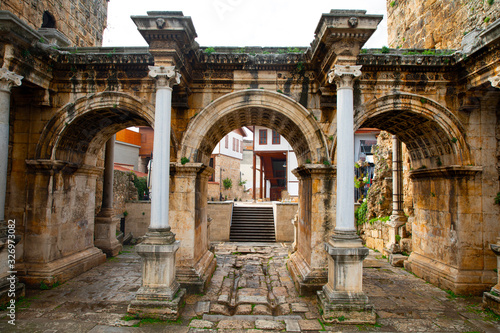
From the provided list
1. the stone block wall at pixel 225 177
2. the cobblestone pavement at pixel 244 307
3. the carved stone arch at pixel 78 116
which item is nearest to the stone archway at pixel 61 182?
the carved stone arch at pixel 78 116

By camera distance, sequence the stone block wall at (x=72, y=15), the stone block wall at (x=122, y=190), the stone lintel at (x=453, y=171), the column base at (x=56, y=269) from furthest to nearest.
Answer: the stone block wall at (x=122, y=190), the stone block wall at (x=72, y=15), the column base at (x=56, y=269), the stone lintel at (x=453, y=171)

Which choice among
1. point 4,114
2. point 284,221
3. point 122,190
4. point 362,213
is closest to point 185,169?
point 4,114

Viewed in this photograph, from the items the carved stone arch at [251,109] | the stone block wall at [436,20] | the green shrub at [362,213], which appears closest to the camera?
the carved stone arch at [251,109]

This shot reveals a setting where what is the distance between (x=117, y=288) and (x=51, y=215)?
2429mm

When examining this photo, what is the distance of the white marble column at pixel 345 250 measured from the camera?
531 cm

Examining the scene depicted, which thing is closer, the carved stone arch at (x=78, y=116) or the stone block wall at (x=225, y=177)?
the carved stone arch at (x=78, y=116)

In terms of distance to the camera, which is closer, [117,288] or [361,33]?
[361,33]

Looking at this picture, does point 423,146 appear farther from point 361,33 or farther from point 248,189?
point 248,189

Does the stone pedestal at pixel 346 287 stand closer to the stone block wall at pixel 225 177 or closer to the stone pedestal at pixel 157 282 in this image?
the stone pedestal at pixel 157 282

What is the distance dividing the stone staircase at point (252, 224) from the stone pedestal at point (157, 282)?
8.69 metres

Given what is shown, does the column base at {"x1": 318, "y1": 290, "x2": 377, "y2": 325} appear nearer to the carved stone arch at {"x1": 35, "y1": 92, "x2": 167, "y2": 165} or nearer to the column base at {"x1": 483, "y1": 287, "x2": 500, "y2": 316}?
the column base at {"x1": 483, "y1": 287, "x2": 500, "y2": 316}

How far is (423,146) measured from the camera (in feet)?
26.0

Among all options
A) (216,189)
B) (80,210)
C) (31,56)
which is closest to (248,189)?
(216,189)

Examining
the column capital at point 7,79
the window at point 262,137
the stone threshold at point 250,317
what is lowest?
the stone threshold at point 250,317
